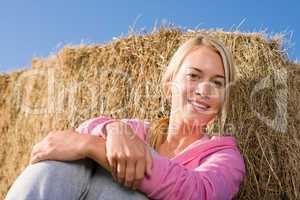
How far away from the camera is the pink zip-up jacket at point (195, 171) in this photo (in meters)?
1.11

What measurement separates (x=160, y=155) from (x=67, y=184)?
0.77ft

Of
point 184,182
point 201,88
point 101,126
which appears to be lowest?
point 184,182

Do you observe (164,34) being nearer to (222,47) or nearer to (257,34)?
(257,34)

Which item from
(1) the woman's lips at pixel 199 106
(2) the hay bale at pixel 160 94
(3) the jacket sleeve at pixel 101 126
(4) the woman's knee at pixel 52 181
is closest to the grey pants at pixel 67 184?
(4) the woman's knee at pixel 52 181

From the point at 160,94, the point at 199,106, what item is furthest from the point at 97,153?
the point at 160,94

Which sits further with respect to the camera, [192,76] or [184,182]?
[192,76]

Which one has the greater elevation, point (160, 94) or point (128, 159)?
point (160, 94)

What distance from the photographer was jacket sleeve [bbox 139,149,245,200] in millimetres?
1098

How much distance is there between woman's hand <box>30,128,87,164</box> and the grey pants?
0.02 metres

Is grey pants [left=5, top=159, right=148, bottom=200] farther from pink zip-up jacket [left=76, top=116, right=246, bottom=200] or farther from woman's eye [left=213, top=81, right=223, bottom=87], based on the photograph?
woman's eye [left=213, top=81, right=223, bottom=87]

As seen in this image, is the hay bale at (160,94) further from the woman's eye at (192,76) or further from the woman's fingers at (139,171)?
the woman's fingers at (139,171)

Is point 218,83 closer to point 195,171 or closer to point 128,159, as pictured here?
point 195,171

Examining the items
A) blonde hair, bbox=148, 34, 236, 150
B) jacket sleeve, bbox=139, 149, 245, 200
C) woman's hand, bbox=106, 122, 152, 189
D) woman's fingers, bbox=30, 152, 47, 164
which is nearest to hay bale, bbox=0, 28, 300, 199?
blonde hair, bbox=148, 34, 236, 150

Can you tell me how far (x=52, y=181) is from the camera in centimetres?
101
